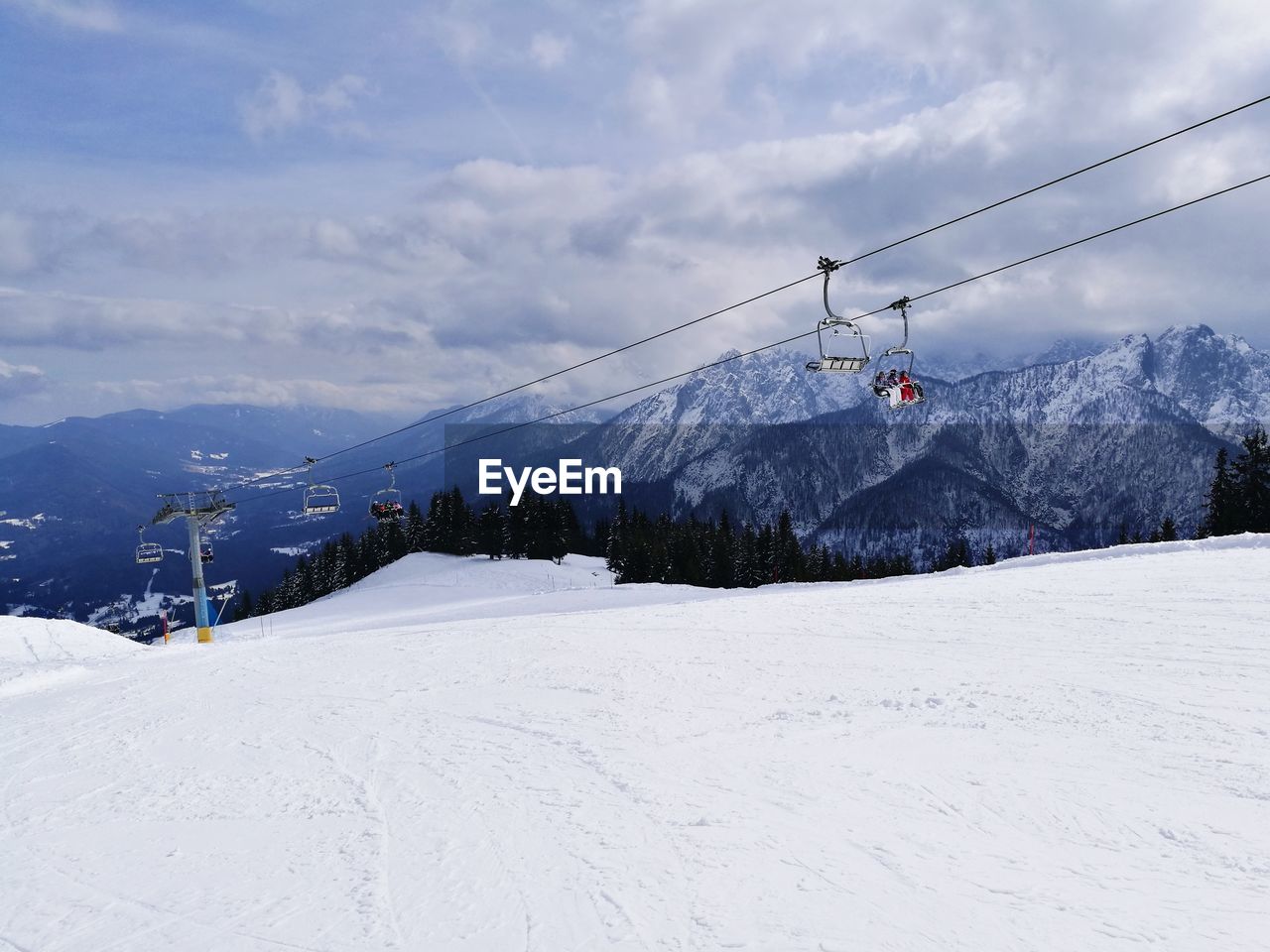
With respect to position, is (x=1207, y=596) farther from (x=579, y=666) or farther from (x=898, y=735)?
(x=579, y=666)

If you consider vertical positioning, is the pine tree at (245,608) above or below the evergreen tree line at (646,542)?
below

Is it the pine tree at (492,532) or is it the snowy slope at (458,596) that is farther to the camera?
the pine tree at (492,532)

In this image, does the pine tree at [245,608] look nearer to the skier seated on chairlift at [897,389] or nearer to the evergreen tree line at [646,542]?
the evergreen tree line at [646,542]

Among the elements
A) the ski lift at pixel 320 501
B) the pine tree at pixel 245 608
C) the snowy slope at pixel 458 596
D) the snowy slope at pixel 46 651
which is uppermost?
the ski lift at pixel 320 501

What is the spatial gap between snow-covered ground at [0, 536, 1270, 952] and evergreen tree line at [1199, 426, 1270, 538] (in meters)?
42.4

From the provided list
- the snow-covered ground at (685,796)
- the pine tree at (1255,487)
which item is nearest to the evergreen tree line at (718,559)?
the pine tree at (1255,487)

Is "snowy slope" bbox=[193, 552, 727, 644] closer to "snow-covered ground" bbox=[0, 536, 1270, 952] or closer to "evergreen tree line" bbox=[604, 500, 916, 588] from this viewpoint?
"evergreen tree line" bbox=[604, 500, 916, 588]

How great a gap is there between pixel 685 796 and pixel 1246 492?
191 ft

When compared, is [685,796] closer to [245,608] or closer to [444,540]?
[444,540]

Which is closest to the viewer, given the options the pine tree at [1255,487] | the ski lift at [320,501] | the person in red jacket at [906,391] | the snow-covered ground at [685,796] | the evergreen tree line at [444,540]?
the snow-covered ground at [685,796]

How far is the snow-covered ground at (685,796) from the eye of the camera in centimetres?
608

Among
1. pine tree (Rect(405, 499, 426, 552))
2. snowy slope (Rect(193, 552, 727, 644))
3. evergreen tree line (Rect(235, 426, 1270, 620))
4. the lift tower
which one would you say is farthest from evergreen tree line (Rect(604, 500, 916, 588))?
the lift tower

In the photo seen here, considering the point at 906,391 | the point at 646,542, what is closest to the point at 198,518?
the point at 906,391

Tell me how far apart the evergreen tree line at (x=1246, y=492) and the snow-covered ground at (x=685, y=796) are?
42399 millimetres
